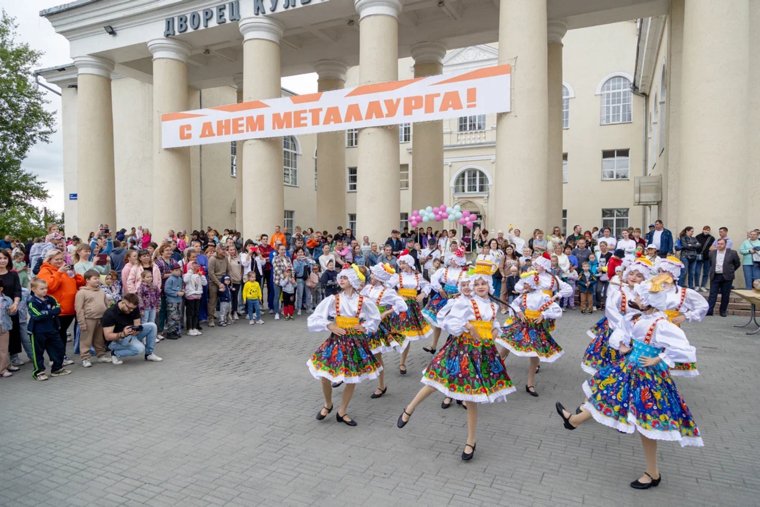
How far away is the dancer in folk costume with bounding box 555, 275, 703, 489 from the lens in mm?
4363

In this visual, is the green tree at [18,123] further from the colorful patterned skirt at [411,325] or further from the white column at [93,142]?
the colorful patterned skirt at [411,325]

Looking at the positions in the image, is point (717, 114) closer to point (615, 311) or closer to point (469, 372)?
point (615, 311)

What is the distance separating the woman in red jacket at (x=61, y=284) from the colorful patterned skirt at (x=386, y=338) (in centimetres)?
526

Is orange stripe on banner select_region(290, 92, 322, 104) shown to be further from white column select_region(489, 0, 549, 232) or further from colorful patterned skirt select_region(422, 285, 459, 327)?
colorful patterned skirt select_region(422, 285, 459, 327)

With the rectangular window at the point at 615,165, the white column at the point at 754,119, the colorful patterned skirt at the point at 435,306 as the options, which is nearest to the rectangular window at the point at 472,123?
the rectangular window at the point at 615,165

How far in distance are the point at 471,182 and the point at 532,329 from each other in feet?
86.4

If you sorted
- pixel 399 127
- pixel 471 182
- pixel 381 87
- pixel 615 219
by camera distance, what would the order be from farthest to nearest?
pixel 471 182
pixel 615 219
pixel 399 127
pixel 381 87

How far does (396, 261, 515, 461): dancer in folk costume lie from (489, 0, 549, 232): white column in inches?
367

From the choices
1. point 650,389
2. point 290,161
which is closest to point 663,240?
point 650,389

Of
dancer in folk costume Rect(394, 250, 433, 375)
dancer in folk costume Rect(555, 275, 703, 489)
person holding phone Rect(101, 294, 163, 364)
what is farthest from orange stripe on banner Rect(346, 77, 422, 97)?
dancer in folk costume Rect(555, 275, 703, 489)

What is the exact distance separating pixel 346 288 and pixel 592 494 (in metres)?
3.26

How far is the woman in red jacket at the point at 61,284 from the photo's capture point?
8.55m

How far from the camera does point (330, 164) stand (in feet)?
73.3

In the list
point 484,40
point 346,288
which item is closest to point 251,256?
point 346,288
